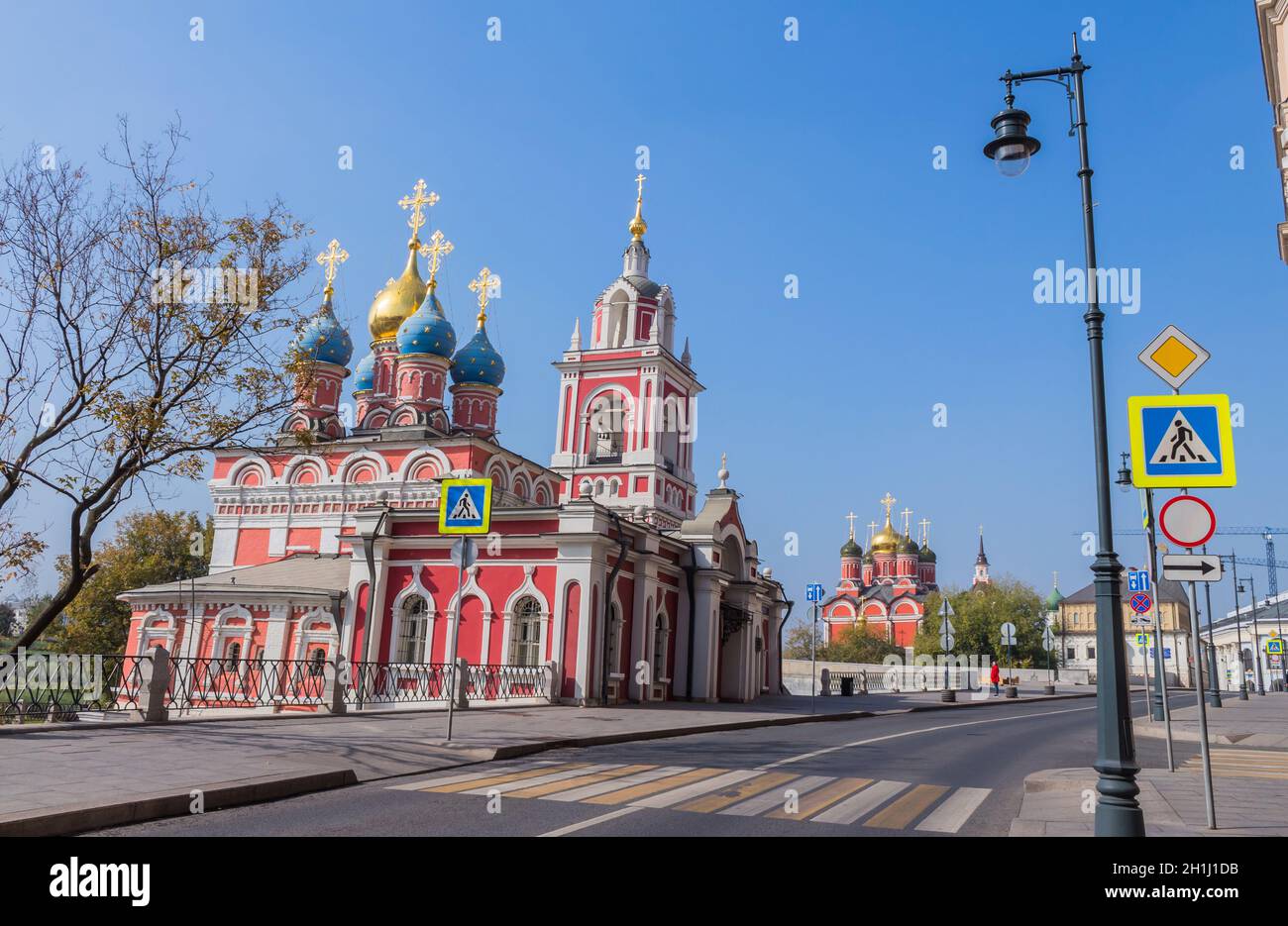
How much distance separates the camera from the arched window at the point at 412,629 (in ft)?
87.9

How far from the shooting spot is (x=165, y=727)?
1401 centimetres

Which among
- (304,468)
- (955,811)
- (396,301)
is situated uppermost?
(396,301)

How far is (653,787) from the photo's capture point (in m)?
10.1

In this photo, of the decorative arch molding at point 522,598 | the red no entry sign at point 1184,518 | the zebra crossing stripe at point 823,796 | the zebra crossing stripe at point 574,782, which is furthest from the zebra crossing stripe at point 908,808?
the decorative arch molding at point 522,598

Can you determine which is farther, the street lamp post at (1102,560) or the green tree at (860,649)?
the green tree at (860,649)

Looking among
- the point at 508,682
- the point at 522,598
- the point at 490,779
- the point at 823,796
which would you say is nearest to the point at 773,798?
the point at 823,796

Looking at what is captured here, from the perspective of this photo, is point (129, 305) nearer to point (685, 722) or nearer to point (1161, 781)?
point (685, 722)

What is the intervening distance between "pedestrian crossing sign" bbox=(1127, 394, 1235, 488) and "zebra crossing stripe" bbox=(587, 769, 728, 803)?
5.44 meters

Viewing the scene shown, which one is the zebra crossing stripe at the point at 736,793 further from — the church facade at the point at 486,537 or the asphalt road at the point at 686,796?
the church facade at the point at 486,537

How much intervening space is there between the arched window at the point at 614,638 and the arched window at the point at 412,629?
5099 millimetres

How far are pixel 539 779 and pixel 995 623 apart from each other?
78.9 m

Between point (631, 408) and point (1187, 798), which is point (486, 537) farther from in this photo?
point (631, 408)
